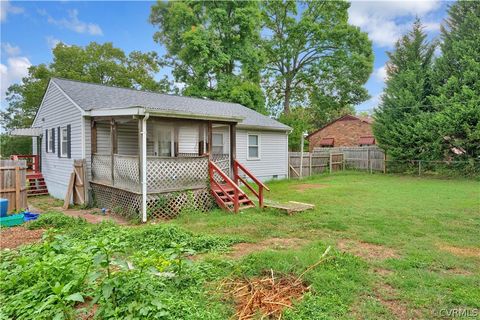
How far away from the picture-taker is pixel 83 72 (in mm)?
24625

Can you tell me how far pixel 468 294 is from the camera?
3.50m

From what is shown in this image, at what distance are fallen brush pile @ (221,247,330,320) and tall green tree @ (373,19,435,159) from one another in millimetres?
16775

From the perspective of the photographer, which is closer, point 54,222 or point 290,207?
point 54,222

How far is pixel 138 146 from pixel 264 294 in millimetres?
7680

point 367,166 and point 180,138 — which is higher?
point 180,138

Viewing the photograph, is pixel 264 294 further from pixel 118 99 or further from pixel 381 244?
pixel 118 99

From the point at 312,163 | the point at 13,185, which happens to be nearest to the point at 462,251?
the point at 13,185

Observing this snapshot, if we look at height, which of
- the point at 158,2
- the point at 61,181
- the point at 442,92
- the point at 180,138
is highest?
the point at 158,2

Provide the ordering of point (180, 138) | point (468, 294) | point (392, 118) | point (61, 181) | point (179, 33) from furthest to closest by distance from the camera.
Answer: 1. point (179, 33)
2. point (392, 118)
3. point (180, 138)
4. point (61, 181)
5. point (468, 294)

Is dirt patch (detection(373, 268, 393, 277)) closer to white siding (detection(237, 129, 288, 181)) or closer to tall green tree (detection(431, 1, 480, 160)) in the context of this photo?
white siding (detection(237, 129, 288, 181))

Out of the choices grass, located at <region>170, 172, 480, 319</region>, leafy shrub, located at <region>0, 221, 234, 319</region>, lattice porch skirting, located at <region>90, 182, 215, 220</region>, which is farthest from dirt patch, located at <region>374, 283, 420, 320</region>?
lattice porch skirting, located at <region>90, 182, 215, 220</region>

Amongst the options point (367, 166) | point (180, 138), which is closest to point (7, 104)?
point (180, 138)

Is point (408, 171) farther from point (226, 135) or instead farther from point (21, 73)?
point (21, 73)

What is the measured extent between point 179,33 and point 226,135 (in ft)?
49.8
